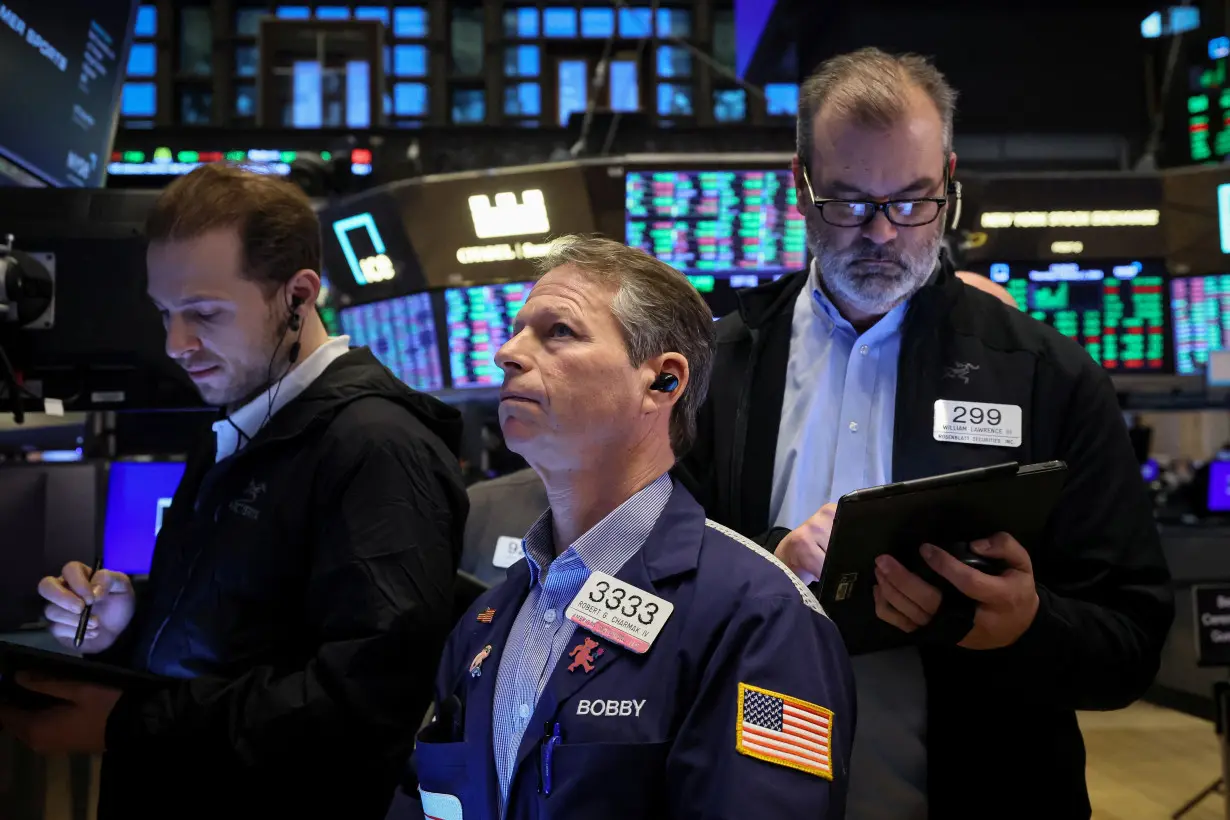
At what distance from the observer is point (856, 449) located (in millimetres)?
1680

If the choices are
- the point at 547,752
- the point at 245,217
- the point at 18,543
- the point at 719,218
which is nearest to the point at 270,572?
the point at 245,217

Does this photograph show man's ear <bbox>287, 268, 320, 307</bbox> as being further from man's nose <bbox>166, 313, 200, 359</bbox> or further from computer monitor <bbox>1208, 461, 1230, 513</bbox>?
computer monitor <bbox>1208, 461, 1230, 513</bbox>

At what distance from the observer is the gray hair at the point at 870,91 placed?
62.2 inches

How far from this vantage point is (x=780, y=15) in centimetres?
750

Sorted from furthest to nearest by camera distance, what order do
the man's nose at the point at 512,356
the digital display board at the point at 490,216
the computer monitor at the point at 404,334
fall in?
the computer monitor at the point at 404,334 < the digital display board at the point at 490,216 < the man's nose at the point at 512,356

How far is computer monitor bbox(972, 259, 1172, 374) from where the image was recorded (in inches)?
240

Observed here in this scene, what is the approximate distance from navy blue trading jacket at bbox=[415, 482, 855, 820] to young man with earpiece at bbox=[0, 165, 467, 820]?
1.32 feet

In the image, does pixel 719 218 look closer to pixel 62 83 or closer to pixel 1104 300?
pixel 1104 300

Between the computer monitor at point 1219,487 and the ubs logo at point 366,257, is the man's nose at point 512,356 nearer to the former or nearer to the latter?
the ubs logo at point 366,257

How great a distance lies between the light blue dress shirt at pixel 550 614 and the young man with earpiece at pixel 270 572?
1.28 feet

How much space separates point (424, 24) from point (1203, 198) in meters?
10.5

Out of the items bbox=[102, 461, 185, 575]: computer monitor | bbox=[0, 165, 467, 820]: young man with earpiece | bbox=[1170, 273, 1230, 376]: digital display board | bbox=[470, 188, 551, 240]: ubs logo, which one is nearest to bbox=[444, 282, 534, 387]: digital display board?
bbox=[470, 188, 551, 240]: ubs logo

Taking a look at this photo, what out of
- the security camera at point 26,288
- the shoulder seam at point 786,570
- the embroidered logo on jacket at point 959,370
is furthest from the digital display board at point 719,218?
the shoulder seam at point 786,570

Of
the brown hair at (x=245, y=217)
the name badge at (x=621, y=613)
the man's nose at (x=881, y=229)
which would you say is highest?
the brown hair at (x=245, y=217)
